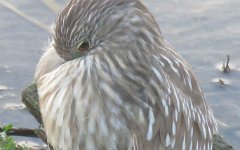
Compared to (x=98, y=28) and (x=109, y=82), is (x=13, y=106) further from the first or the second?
(x=98, y=28)

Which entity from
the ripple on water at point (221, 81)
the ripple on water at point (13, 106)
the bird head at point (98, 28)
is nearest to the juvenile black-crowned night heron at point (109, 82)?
the bird head at point (98, 28)

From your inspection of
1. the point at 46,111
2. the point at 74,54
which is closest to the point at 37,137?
the point at 46,111

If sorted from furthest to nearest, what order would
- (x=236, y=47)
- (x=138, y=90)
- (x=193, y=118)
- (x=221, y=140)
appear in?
(x=236, y=47), (x=221, y=140), (x=193, y=118), (x=138, y=90)

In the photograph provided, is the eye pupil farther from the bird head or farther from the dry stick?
the dry stick

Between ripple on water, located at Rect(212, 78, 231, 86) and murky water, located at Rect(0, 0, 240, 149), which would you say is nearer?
murky water, located at Rect(0, 0, 240, 149)

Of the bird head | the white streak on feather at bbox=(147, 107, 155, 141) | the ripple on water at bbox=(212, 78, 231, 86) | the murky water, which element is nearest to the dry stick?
the murky water

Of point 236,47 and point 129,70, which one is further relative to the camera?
point 236,47

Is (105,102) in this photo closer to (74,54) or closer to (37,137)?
(74,54)
